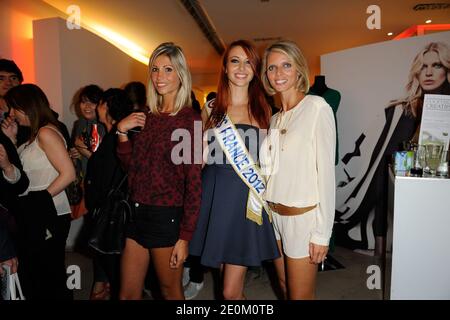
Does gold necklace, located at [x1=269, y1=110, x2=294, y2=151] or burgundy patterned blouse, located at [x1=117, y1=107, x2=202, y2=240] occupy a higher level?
gold necklace, located at [x1=269, y1=110, x2=294, y2=151]

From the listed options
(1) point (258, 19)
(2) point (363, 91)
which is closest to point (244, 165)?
(2) point (363, 91)

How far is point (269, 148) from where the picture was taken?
55.7 inches

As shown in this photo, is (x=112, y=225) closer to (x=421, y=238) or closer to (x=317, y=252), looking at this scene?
(x=317, y=252)

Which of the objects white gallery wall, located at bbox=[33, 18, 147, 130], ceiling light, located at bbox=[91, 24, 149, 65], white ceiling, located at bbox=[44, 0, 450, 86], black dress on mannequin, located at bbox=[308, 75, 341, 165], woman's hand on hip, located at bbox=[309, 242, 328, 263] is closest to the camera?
woman's hand on hip, located at bbox=[309, 242, 328, 263]

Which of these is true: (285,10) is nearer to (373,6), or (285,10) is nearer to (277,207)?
(373,6)

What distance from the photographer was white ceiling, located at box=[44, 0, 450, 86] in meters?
4.18

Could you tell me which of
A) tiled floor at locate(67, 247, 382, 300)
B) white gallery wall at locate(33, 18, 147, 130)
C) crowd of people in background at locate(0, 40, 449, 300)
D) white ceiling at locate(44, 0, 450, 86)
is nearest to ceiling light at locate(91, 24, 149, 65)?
white ceiling at locate(44, 0, 450, 86)

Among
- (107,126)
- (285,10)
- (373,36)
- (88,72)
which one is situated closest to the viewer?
(107,126)

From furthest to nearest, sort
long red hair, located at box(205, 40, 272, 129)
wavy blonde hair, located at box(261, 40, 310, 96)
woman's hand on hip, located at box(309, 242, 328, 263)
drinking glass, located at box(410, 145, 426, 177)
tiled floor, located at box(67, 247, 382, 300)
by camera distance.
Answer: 1. tiled floor, located at box(67, 247, 382, 300)
2. drinking glass, located at box(410, 145, 426, 177)
3. long red hair, located at box(205, 40, 272, 129)
4. wavy blonde hair, located at box(261, 40, 310, 96)
5. woman's hand on hip, located at box(309, 242, 328, 263)

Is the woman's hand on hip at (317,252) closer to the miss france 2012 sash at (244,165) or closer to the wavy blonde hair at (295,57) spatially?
the miss france 2012 sash at (244,165)

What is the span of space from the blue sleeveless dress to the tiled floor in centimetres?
112

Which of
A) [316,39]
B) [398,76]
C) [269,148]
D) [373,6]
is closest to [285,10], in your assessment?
[373,6]

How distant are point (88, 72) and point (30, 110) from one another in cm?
243

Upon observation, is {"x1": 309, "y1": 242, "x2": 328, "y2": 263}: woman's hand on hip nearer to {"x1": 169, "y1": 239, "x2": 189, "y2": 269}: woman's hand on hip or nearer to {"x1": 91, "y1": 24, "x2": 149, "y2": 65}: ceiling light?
{"x1": 169, "y1": 239, "x2": 189, "y2": 269}: woman's hand on hip
